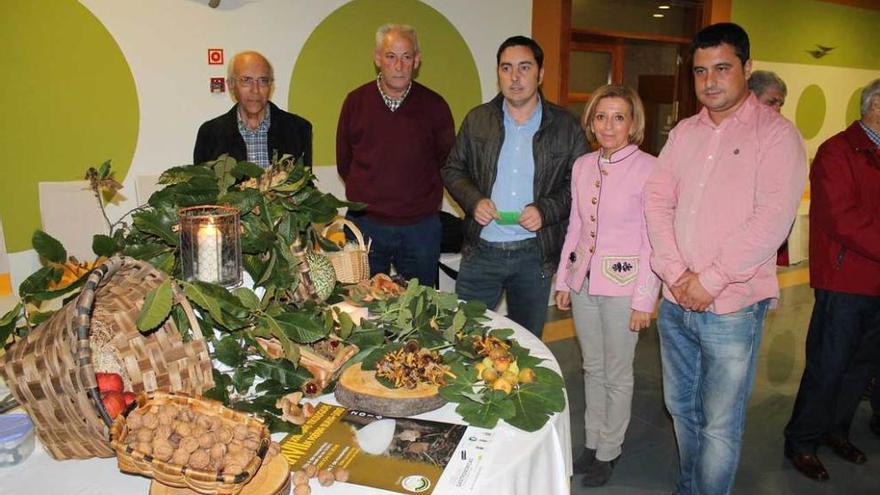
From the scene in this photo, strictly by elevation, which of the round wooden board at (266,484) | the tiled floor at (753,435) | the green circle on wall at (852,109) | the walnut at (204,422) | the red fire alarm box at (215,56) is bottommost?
the tiled floor at (753,435)

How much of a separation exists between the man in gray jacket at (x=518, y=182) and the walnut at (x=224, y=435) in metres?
1.60

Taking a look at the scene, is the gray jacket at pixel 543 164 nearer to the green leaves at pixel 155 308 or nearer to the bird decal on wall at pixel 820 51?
the green leaves at pixel 155 308

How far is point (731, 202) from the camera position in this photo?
1.95 metres

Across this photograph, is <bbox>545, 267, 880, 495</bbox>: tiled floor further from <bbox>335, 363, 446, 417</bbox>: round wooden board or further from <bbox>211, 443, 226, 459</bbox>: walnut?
<bbox>211, 443, 226, 459</bbox>: walnut

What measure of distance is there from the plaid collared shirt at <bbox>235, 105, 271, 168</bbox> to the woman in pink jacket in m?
1.58

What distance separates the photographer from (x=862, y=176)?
8.20 ft

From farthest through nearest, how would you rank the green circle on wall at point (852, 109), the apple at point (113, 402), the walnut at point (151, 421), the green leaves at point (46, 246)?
the green circle on wall at point (852, 109) < the green leaves at point (46, 246) < the apple at point (113, 402) < the walnut at point (151, 421)

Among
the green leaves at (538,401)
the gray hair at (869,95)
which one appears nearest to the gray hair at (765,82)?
the gray hair at (869,95)

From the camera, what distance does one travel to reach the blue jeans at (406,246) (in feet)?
10.6

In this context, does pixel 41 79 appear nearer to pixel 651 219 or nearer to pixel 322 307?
pixel 322 307

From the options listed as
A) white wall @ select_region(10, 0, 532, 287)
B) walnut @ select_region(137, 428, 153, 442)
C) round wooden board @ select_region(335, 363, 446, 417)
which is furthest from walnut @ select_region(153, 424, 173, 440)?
white wall @ select_region(10, 0, 532, 287)

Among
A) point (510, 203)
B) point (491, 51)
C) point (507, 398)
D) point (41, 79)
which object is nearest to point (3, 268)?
point (41, 79)

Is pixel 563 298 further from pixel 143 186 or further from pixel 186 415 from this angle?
pixel 143 186

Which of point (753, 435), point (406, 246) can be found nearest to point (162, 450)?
point (406, 246)
